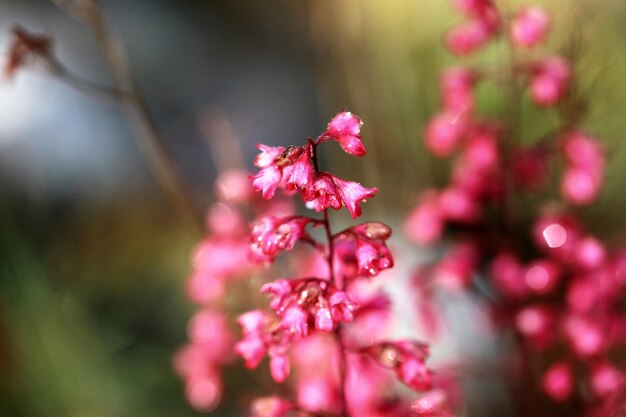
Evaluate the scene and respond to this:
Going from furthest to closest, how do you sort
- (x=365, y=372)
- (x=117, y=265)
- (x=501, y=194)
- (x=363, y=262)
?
(x=117, y=265), (x=501, y=194), (x=365, y=372), (x=363, y=262)

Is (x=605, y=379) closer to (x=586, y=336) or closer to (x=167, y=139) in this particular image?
(x=586, y=336)

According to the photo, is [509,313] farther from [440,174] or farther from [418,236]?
[440,174]

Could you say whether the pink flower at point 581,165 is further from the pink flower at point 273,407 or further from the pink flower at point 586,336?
the pink flower at point 273,407

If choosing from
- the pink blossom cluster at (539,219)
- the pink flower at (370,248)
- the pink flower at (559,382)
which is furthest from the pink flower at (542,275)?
the pink flower at (370,248)

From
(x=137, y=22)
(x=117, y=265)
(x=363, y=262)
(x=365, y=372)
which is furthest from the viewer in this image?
(x=137, y=22)

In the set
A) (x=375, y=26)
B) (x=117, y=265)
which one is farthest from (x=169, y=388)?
(x=375, y=26)

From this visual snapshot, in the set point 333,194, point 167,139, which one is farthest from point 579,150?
point 167,139

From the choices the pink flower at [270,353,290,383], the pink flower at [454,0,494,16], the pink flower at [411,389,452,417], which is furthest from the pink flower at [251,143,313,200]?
the pink flower at [454,0,494,16]
